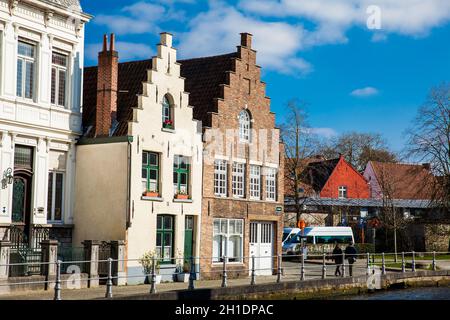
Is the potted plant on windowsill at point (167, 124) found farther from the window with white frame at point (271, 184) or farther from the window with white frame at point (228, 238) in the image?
the window with white frame at point (271, 184)

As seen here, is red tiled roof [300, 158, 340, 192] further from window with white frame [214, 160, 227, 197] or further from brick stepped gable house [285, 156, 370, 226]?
window with white frame [214, 160, 227, 197]

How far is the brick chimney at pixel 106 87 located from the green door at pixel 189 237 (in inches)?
204

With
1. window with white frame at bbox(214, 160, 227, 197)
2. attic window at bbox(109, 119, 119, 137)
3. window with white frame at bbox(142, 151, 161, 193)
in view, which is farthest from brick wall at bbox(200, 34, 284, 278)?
attic window at bbox(109, 119, 119, 137)

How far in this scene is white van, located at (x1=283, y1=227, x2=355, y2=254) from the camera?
175 feet

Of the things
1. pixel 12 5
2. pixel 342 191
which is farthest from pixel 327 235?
pixel 12 5

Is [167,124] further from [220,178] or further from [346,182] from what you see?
[346,182]

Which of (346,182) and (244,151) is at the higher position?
(346,182)

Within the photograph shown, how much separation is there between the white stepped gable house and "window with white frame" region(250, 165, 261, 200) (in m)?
9.20

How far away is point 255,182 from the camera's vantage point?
35000 millimetres

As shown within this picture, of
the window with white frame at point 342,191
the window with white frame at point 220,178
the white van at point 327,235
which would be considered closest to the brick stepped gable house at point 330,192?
the window with white frame at point 342,191

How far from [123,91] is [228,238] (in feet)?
25.7

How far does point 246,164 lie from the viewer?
3425 centimetres
